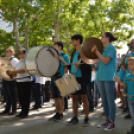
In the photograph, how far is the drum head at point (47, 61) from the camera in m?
4.91

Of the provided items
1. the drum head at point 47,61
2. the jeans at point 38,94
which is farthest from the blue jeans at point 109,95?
the jeans at point 38,94

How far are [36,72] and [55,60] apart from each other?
0.67 metres

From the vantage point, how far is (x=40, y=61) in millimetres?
4918

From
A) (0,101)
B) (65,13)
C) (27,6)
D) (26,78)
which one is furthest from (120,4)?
Answer: (26,78)

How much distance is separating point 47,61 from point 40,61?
0.22m

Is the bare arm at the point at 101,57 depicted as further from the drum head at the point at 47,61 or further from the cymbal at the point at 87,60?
the drum head at the point at 47,61

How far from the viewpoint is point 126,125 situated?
5184 millimetres

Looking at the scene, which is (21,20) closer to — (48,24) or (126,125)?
(48,24)

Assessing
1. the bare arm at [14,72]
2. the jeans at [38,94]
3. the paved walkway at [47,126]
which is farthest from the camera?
the jeans at [38,94]

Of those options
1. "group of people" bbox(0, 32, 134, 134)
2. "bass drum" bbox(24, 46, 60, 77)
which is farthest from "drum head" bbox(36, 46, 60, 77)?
"group of people" bbox(0, 32, 134, 134)

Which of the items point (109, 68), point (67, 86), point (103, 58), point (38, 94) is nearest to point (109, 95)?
point (109, 68)

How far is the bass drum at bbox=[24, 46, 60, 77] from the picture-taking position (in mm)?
4836

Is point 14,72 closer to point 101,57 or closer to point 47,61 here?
point 47,61

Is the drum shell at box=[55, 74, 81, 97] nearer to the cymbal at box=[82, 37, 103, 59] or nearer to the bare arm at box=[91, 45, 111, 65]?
the cymbal at box=[82, 37, 103, 59]
